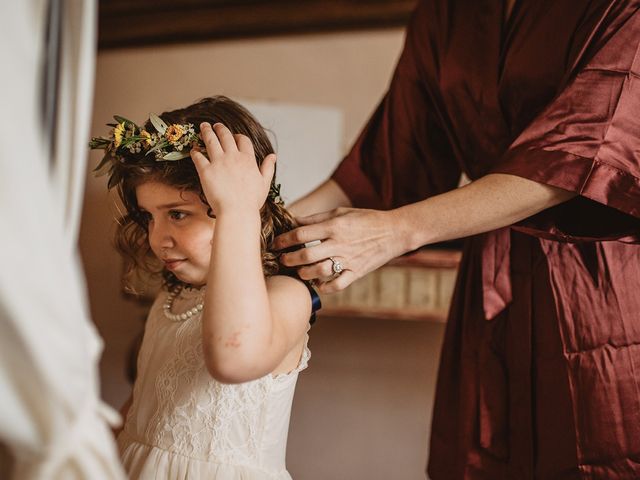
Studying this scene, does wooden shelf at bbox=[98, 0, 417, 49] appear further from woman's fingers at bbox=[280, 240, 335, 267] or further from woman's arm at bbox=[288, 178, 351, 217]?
woman's fingers at bbox=[280, 240, 335, 267]

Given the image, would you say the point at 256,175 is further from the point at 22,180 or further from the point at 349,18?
the point at 349,18

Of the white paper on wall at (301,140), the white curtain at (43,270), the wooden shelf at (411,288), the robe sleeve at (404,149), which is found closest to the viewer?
the white curtain at (43,270)

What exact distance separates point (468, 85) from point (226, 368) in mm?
642

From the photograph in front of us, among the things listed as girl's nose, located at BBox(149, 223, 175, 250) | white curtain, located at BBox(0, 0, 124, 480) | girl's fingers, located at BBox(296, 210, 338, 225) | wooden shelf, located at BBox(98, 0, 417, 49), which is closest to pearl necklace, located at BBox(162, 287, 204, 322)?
girl's nose, located at BBox(149, 223, 175, 250)

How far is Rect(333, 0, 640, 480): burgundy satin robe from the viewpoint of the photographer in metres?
0.80

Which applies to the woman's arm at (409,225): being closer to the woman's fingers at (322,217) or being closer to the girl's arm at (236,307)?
the woman's fingers at (322,217)

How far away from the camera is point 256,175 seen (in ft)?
2.38

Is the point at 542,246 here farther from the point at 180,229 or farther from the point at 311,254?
the point at 180,229

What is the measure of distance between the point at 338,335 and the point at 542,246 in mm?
1132

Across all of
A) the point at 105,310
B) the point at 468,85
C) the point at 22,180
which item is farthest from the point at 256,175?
the point at 105,310

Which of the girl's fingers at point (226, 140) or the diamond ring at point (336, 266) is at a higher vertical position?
the girl's fingers at point (226, 140)

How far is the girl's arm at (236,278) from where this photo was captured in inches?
25.5

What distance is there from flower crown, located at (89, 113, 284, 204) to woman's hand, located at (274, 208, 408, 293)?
0.47 feet

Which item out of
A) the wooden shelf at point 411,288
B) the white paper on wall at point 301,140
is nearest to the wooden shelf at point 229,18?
the white paper on wall at point 301,140
